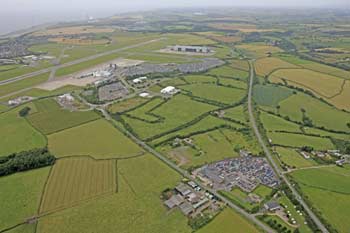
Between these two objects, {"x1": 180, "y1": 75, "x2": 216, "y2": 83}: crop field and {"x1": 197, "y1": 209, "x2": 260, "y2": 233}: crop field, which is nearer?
{"x1": 197, "y1": 209, "x2": 260, "y2": 233}: crop field

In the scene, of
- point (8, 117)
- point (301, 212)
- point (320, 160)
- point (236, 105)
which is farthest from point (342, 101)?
point (8, 117)

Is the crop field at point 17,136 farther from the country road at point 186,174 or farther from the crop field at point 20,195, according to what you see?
the country road at point 186,174

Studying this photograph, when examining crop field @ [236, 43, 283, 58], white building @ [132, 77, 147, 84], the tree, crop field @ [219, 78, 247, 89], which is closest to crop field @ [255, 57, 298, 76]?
crop field @ [236, 43, 283, 58]

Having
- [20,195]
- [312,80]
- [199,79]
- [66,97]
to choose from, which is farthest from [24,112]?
[312,80]

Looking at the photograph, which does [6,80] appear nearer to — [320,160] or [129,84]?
[129,84]

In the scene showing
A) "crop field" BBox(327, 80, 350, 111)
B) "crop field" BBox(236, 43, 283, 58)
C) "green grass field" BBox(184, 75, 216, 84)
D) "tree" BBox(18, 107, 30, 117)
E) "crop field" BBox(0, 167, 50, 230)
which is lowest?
"crop field" BBox(236, 43, 283, 58)

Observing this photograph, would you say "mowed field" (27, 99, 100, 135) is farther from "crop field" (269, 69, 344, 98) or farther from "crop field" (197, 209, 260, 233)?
"crop field" (269, 69, 344, 98)

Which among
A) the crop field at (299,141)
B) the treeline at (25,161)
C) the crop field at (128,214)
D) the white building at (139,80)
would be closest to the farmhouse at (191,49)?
the white building at (139,80)
